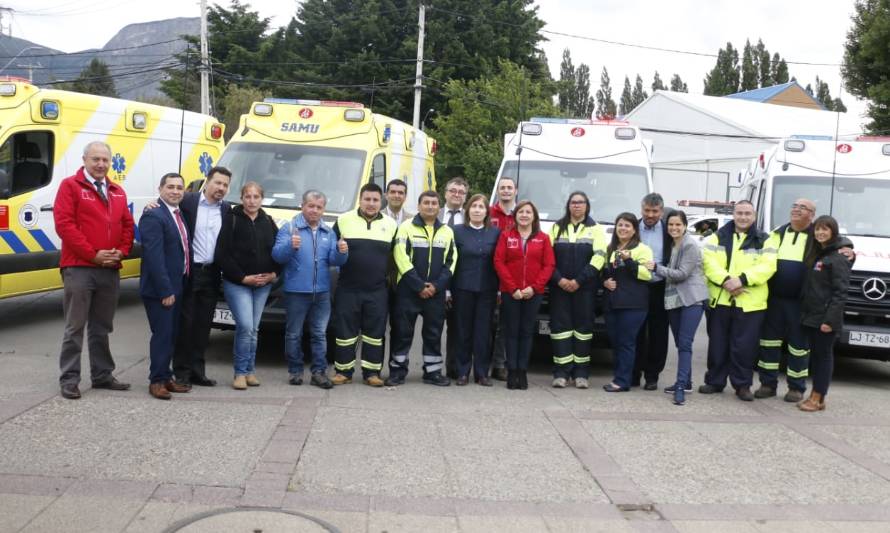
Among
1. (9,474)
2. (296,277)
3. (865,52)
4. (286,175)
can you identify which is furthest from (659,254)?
(865,52)

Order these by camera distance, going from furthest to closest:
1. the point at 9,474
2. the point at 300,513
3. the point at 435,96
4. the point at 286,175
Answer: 1. the point at 435,96
2. the point at 286,175
3. the point at 9,474
4. the point at 300,513

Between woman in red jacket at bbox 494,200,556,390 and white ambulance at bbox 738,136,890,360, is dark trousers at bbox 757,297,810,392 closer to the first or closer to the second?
white ambulance at bbox 738,136,890,360

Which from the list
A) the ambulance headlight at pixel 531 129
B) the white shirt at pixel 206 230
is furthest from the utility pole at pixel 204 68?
the white shirt at pixel 206 230

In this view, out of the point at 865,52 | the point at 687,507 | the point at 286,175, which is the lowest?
the point at 687,507

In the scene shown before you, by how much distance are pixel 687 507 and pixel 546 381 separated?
3597mm

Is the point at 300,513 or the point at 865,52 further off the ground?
the point at 865,52

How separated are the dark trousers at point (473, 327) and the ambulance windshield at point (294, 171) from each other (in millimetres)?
2014

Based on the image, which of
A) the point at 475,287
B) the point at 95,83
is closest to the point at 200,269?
the point at 475,287

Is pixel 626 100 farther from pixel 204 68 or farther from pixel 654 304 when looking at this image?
pixel 654 304

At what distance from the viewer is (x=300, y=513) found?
4.60m

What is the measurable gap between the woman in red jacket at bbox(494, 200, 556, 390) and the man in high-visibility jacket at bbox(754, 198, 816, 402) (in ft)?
6.76

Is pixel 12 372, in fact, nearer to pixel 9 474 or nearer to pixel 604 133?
pixel 9 474

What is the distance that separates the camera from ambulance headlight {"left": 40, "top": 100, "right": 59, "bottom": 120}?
32.9ft

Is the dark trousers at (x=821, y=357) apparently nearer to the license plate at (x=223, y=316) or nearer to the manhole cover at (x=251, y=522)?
the manhole cover at (x=251, y=522)
